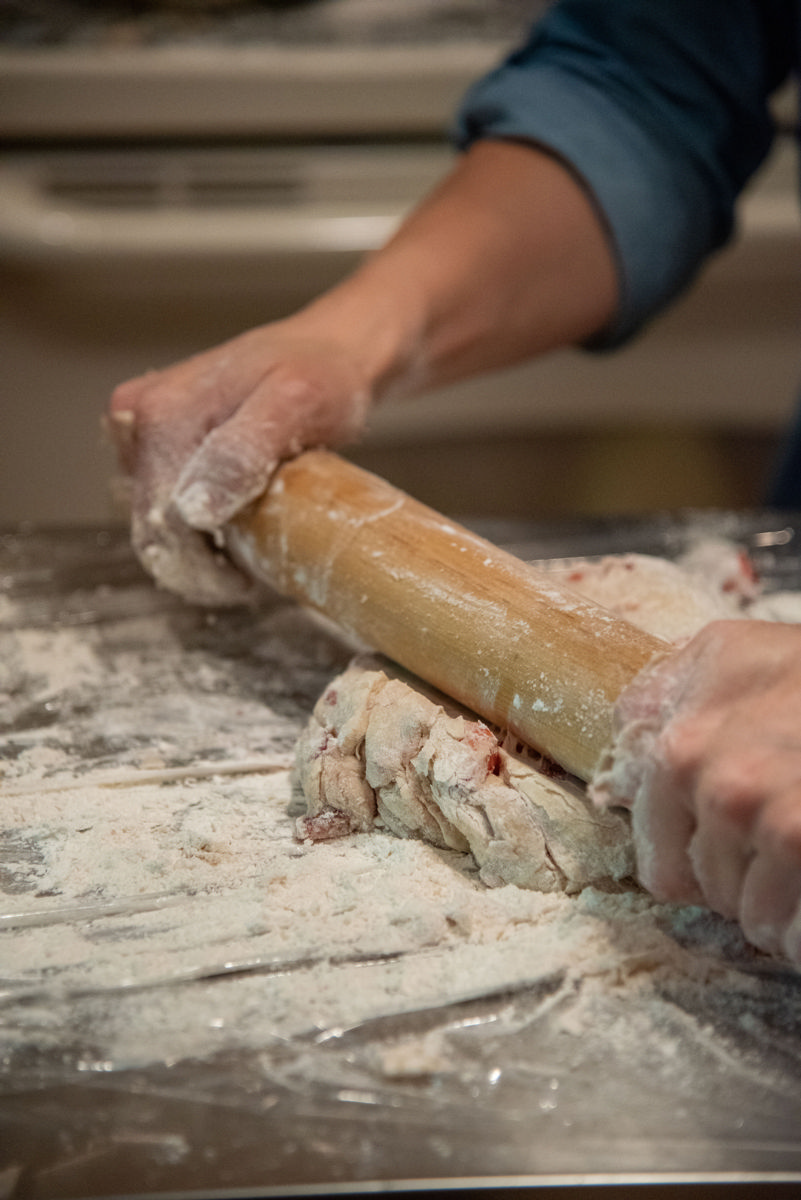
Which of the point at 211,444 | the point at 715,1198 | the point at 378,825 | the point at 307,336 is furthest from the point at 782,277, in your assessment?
the point at 715,1198

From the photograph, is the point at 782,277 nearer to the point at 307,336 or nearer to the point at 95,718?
the point at 307,336

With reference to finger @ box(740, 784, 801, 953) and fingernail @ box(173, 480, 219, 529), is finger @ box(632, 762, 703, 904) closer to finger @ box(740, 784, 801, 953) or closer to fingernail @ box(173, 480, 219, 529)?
finger @ box(740, 784, 801, 953)

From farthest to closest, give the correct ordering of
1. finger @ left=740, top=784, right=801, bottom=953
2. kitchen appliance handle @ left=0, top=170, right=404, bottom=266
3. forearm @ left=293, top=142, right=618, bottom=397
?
kitchen appliance handle @ left=0, top=170, right=404, bottom=266, forearm @ left=293, top=142, right=618, bottom=397, finger @ left=740, top=784, right=801, bottom=953

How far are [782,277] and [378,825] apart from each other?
2.41 meters

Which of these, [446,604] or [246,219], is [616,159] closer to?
[446,604]

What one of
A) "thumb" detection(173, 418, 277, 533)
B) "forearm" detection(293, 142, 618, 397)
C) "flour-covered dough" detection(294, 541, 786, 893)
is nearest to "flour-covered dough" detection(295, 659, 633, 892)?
"flour-covered dough" detection(294, 541, 786, 893)

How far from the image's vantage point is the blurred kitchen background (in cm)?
266

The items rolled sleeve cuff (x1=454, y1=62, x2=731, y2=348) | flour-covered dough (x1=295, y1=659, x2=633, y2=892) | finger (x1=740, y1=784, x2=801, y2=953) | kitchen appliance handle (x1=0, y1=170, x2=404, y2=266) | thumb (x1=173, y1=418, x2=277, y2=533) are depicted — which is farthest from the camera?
kitchen appliance handle (x1=0, y1=170, x2=404, y2=266)

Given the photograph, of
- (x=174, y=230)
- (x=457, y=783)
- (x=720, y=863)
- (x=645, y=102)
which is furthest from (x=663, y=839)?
(x=174, y=230)

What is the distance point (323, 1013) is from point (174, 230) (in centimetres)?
225

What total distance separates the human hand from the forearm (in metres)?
0.75

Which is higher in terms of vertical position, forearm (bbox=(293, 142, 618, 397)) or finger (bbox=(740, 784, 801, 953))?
forearm (bbox=(293, 142, 618, 397))

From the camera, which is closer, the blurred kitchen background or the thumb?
the thumb

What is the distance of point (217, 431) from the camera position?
1242 millimetres
